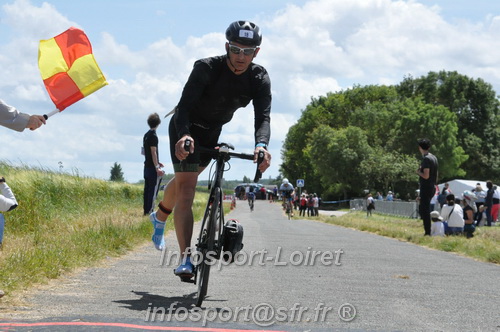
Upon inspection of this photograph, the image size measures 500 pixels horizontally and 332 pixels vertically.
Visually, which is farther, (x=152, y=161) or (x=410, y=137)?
(x=410, y=137)

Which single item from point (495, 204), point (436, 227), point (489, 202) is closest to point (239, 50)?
point (436, 227)

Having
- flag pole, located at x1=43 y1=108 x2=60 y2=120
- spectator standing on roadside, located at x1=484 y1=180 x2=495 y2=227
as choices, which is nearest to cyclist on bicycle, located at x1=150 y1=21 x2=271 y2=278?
flag pole, located at x1=43 y1=108 x2=60 y2=120

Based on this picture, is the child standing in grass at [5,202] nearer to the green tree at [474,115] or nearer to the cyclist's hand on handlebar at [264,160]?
the cyclist's hand on handlebar at [264,160]

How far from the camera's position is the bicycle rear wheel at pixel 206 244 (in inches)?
223

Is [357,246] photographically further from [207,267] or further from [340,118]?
[340,118]

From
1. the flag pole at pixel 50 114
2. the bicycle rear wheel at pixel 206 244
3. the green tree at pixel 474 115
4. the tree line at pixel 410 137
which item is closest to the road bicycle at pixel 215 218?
the bicycle rear wheel at pixel 206 244

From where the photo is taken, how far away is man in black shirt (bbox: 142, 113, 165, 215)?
1398cm

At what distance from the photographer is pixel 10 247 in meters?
8.54

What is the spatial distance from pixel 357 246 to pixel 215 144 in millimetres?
6730

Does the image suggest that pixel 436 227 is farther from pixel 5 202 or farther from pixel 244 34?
pixel 244 34

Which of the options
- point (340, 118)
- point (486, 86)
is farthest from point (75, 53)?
point (340, 118)

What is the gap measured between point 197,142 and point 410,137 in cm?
8254

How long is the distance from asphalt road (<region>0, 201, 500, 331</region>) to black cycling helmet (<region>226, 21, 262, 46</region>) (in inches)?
84.1

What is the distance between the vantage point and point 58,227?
11.5 meters
